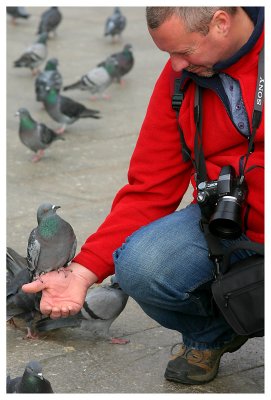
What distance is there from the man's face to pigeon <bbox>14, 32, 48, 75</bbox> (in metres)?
6.78

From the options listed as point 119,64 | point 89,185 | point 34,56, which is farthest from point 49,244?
point 34,56

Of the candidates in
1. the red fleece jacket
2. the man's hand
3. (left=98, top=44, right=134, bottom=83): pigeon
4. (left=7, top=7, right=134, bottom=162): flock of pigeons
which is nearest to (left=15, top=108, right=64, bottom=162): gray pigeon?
(left=7, top=7, right=134, bottom=162): flock of pigeons

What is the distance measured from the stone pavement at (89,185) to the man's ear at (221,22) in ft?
4.80

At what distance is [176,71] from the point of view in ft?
11.6

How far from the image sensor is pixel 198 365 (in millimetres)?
3922

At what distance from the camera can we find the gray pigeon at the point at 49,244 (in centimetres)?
415

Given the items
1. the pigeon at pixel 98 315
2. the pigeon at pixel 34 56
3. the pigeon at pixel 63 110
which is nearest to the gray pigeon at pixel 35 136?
the pigeon at pixel 63 110

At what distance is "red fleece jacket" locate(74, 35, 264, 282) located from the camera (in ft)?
11.5

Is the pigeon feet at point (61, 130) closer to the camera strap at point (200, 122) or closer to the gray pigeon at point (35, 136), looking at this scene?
the gray pigeon at point (35, 136)

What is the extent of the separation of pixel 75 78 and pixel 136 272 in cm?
658

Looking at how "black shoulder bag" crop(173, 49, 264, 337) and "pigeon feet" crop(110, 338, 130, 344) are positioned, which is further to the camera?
"pigeon feet" crop(110, 338, 130, 344)

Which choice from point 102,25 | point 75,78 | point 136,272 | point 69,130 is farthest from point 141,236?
point 102,25

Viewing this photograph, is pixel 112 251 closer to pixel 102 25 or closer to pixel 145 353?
pixel 145 353

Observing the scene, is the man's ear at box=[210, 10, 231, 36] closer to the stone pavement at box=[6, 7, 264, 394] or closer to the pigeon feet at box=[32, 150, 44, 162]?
the stone pavement at box=[6, 7, 264, 394]
